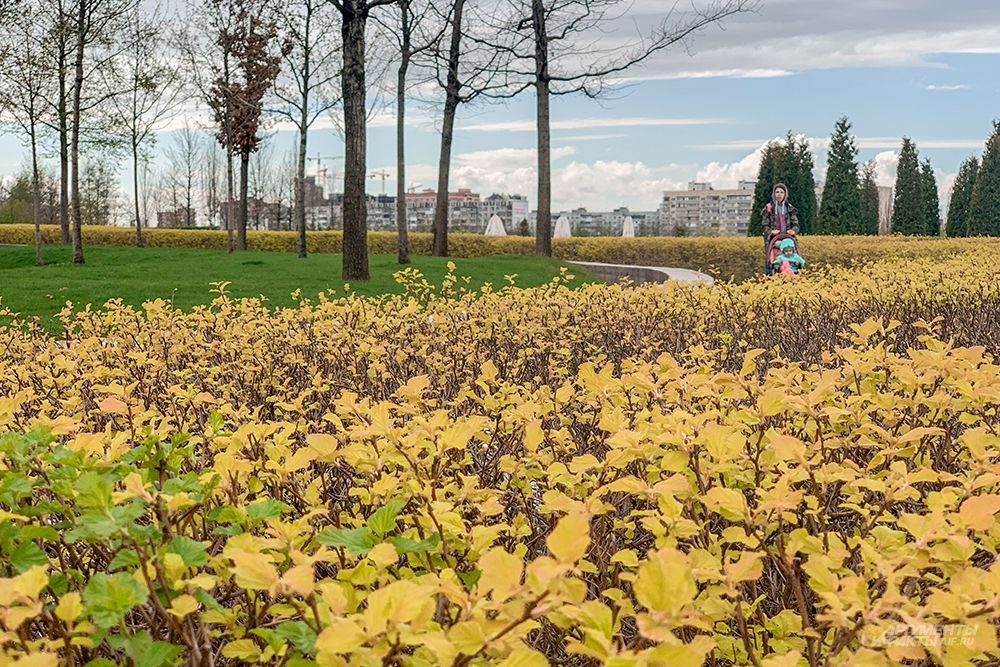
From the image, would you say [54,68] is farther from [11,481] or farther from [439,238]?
[11,481]

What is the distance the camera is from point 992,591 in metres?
1.25

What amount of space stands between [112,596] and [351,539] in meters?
0.37

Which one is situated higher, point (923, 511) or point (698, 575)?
point (698, 575)

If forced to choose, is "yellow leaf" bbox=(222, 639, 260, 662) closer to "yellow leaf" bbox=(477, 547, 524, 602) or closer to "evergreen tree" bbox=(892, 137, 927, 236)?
"yellow leaf" bbox=(477, 547, 524, 602)

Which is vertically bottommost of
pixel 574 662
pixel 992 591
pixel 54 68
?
pixel 574 662

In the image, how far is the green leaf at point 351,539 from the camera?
1.40 m

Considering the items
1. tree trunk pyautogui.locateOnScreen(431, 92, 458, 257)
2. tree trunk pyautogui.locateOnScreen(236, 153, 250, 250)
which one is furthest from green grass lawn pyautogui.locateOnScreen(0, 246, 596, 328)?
tree trunk pyautogui.locateOnScreen(236, 153, 250, 250)

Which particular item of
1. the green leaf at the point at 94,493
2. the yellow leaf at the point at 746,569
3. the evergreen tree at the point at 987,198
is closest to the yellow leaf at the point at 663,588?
the yellow leaf at the point at 746,569

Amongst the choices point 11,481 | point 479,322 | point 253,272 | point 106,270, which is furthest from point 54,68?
point 11,481

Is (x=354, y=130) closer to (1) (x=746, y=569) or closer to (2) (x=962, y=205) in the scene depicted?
(1) (x=746, y=569)

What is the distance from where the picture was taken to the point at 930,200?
4959 cm

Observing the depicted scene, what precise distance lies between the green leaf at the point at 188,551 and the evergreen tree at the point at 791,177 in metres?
39.6

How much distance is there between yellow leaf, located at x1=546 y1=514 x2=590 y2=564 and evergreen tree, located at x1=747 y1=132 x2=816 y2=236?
130 ft

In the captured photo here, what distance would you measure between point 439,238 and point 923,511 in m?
19.7
